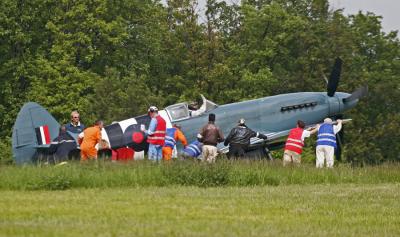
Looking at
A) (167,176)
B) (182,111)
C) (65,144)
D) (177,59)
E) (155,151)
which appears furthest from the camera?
(177,59)

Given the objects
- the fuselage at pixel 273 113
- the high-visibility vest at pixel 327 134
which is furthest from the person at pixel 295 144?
the fuselage at pixel 273 113

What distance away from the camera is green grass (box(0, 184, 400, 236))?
479 inches

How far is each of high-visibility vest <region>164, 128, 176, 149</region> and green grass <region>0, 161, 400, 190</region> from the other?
5295mm

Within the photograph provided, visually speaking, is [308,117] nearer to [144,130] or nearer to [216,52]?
[144,130]

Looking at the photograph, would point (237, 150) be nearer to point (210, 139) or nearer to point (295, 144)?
point (295, 144)

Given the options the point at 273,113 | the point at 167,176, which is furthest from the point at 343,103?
the point at 167,176

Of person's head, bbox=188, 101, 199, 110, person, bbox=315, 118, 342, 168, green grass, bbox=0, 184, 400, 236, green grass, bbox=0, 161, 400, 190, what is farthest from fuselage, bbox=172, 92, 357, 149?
green grass, bbox=0, 184, 400, 236

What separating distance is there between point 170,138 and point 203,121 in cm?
329

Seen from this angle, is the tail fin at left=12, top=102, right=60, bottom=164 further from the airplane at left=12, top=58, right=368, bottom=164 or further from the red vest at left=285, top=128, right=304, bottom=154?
the red vest at left=285, top=128, right=304, bottom=154

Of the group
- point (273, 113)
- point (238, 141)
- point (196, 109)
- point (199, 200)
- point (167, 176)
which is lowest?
point (199, 200)

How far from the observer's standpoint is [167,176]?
18828mm

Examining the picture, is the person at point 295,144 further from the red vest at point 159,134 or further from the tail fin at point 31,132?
the tail fin at point 31,132

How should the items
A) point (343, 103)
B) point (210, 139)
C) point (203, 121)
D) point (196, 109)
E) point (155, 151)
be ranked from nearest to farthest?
point (210, 139) → point (155, 151) → point (203, 121) → point (196, 109) → point (343, 103)

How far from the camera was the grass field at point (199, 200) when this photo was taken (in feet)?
40.7
